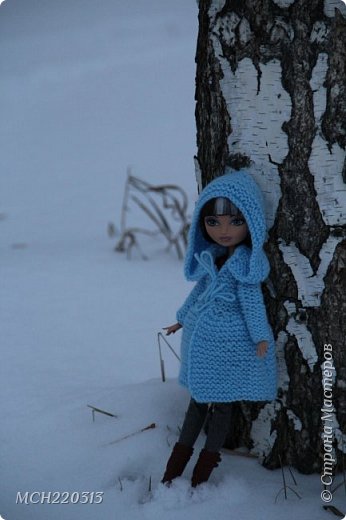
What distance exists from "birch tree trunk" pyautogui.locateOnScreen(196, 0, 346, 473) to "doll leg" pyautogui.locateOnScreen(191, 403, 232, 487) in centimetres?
16

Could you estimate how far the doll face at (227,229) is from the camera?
2.48m

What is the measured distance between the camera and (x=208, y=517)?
7.82ft

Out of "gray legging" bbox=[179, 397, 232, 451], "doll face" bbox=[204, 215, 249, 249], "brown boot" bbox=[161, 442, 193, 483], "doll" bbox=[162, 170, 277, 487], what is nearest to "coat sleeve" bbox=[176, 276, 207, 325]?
"doll" bbox=[162, 170, 277, 487]

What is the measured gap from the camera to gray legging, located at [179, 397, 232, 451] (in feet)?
8.30

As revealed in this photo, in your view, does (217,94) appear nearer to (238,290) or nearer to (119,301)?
(238,290)

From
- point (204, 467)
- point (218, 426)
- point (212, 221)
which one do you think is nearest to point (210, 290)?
point (212, 221)

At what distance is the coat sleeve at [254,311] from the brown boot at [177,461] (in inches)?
19.5

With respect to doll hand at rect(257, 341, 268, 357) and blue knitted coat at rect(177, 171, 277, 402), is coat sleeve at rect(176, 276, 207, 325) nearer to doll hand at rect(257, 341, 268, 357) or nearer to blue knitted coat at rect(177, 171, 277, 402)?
blue knitted coat at rect(177, 171, 277, 402)

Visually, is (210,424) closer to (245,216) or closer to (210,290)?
(210,290)

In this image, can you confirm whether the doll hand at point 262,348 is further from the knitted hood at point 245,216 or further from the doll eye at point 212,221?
the doll eye at point 212,221

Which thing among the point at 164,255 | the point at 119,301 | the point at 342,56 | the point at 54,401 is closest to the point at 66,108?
the point at 164,255

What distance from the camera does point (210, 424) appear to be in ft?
8.43

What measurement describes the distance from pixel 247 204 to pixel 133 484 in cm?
108
